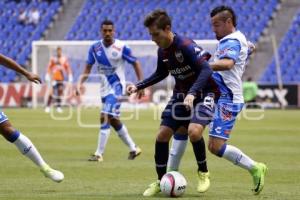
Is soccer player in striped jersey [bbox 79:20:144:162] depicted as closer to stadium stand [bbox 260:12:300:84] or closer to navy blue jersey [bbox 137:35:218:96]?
navy blue jersey [bbox 137:35:218:96]

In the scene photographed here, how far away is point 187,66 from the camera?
820 cm

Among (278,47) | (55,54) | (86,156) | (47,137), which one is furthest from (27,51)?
(86,156)

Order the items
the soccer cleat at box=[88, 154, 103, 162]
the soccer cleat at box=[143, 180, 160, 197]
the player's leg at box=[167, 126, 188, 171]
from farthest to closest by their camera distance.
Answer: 1. the soccer cleat at box=[88, 154, 103, 162]
2. the player's leg at box=[167, 126, 188, 171]
3. the soccer cleat at box=[143, 180, 160, 197]

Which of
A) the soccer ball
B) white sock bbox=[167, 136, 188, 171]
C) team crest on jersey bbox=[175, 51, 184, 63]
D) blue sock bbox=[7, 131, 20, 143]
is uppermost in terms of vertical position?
team crest on jersey bbox=[175, 51, 184, 63]

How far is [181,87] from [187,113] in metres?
0.32

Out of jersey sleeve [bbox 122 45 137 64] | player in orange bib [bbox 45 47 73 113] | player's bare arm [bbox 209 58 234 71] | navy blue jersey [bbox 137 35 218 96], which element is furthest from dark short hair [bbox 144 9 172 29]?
player in orange bib [bbox 45 47 73 113]

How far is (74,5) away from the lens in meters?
40.4

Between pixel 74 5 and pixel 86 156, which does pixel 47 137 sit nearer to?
pixel 86 156

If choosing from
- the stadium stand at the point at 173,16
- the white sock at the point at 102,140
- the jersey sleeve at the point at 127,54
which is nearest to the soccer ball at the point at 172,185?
the white sock at the point at 102,140

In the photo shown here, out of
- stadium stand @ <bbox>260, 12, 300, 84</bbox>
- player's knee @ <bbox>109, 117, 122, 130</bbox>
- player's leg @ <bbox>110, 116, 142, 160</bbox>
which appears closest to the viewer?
player's leg @ <bbox>110, 116, 142, 160</bbox>

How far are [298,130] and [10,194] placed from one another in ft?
40.5

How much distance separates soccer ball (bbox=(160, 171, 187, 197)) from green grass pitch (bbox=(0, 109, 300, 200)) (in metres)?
0.13

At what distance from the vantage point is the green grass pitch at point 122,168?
8.38 m

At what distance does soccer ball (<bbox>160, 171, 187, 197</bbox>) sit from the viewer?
8.04 meters
